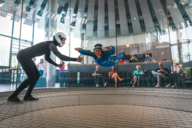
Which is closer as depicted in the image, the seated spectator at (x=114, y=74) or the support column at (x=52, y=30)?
the support column at (x=52, y=30)

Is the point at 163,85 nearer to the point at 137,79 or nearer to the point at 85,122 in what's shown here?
the point at 137,79

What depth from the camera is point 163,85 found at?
4.42 m

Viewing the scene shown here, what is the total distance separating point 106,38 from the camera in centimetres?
532

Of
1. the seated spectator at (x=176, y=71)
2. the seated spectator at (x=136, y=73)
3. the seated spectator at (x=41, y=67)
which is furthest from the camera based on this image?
the seated spectator at (x=136, y=73)

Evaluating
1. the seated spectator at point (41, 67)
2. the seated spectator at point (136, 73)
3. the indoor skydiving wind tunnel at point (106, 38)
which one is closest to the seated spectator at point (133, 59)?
the indoor skydiving wind tunnel at point (106, 38)

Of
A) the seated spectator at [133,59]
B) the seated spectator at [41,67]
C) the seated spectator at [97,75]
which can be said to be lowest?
the seated spectator at [97,75]

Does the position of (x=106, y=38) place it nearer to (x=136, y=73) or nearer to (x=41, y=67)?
(x=136, y=73)

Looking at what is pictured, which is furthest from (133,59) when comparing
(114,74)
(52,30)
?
(52,30)

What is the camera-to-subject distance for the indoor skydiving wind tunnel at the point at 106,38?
3814mm

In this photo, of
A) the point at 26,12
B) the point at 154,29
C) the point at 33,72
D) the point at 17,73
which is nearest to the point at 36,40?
the point at 26,12

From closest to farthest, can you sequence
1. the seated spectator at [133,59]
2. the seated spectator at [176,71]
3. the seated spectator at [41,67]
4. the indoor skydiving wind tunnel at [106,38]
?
the indoor skydiving wind tunnel at [106,38], the seated spectator at [176,71], the seated spectator at [41,67], the seated spectator at [133,59]

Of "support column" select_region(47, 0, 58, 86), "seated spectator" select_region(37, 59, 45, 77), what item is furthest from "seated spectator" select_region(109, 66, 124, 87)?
"seated spectator" select_region(37, 59, 45, 77)

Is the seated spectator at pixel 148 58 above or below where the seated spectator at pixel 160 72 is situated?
above

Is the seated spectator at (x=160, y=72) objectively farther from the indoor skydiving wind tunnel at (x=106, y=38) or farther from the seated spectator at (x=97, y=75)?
the seated spectator at (x=97, y=75)
